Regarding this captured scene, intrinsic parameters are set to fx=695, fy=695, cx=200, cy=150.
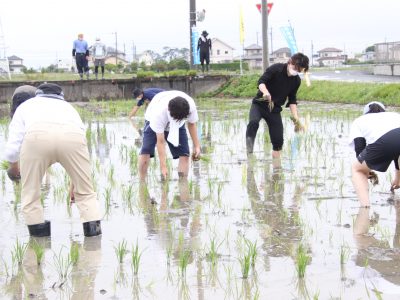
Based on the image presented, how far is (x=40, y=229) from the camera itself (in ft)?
16.5

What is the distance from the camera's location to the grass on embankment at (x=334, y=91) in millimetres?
15023

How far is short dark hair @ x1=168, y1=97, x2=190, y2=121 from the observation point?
6148 mm

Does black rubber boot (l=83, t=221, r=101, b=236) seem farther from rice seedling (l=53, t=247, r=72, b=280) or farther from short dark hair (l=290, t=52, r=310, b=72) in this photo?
short dark hair (l=290, t=52, r=310, b=72)

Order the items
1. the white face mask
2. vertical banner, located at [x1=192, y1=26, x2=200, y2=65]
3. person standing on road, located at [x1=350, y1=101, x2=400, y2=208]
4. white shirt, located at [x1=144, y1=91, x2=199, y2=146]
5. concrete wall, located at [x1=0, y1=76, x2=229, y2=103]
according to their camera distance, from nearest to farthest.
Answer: person standing on road, located at [x1=350, y1=101, x2=400, y2=208] < white shirt, located at [x1=144, y1=91, x2=199, y2=146] < the white face mask < concrete wall, located at [x1=0, y1=76, x2=229, y2=103] < vertical banner, located at [x1=192, y1=26, x2=200, y2=65]

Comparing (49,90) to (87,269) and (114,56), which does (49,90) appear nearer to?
(87,269)

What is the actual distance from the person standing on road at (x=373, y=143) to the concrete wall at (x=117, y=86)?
1559 centimetres

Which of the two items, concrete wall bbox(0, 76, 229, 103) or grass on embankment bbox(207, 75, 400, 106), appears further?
concrete wall bbox(0, 76, 229, 103)

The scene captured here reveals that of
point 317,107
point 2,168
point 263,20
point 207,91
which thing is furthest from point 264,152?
point 207,91

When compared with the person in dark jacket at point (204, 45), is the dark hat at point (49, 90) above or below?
below

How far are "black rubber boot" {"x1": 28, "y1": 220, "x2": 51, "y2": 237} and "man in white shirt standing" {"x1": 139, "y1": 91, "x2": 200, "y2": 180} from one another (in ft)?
5.56

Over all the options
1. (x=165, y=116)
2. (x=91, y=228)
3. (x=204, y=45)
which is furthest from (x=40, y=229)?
(x=204, y=45)

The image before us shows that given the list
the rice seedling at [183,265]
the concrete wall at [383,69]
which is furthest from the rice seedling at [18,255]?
the concrete wall at [383,69]

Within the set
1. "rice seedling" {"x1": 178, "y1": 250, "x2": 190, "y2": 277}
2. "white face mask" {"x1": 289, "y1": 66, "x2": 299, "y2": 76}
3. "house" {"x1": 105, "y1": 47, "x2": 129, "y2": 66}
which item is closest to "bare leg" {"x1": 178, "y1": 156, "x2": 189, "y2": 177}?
"white face mask" {"x1": 289, "y1": 66, "x2": 299, "y2": 76}

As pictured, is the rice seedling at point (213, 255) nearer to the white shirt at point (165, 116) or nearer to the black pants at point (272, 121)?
the white shirt at point (165, 116)
